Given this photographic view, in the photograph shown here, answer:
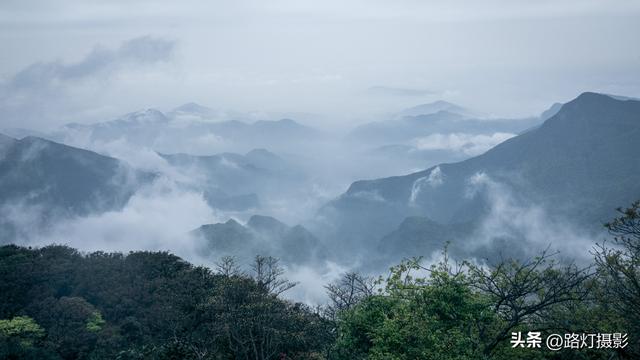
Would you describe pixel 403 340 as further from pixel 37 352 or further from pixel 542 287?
pixel 37 352

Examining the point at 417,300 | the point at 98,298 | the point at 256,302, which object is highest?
the point at 417,300

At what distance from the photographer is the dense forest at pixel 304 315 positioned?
70.1 ft

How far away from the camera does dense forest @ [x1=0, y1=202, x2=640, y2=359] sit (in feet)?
70.1

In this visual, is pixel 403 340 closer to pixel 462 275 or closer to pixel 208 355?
pixel 462 275

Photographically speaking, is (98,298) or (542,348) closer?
(542,348)

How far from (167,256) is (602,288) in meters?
51.2

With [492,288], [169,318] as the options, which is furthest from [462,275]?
[169,318]

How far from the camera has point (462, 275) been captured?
24.6 meters

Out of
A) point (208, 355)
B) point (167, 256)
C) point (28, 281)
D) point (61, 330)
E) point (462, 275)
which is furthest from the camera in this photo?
point (167, 256)

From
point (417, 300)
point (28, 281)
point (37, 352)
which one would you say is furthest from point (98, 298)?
point (417, 300)

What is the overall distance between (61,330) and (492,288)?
35609 millimetres

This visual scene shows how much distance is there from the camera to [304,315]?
4234 cm

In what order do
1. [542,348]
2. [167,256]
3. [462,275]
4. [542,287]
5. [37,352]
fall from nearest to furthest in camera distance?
[542,348], [542,287], [462,275], [37,352], [167,256]

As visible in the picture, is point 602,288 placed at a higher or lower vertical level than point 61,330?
higher
